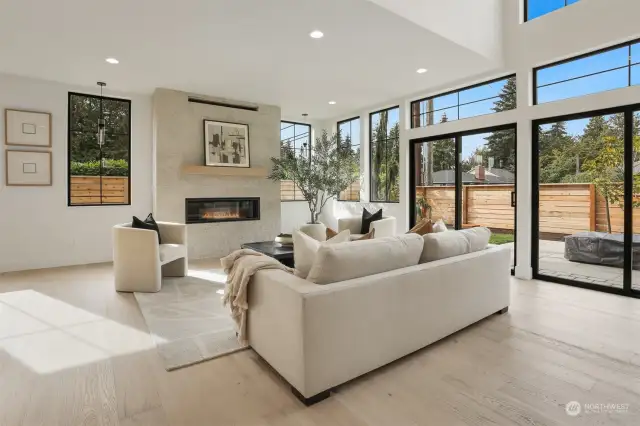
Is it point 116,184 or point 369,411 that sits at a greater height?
point 116,184

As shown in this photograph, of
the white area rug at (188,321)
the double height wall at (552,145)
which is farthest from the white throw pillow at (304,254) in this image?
the double height wall at (552,145)

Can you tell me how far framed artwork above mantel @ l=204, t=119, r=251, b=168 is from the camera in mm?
6059

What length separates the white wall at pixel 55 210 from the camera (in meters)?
4.94

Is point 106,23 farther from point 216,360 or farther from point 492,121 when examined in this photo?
point 492,121

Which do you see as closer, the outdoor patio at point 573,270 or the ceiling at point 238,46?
the ceiling at point 238,46

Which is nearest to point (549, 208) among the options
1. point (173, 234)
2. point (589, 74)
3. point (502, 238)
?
point (502, 238)

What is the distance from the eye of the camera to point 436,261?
8.64ft

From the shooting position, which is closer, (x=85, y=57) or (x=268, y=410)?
(x=268, y=410)

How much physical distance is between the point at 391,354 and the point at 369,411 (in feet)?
1.56

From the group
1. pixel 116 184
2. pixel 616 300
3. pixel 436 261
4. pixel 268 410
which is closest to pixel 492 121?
pixel 616 300

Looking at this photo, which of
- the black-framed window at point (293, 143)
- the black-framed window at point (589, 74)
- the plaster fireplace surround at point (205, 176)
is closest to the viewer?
the black-framed window at point (589, 74)

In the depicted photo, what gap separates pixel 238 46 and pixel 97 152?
3247 millimetres

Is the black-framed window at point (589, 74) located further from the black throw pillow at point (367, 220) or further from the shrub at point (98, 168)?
the shrub at point (98, 168)

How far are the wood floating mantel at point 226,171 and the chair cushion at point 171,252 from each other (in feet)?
5.34
